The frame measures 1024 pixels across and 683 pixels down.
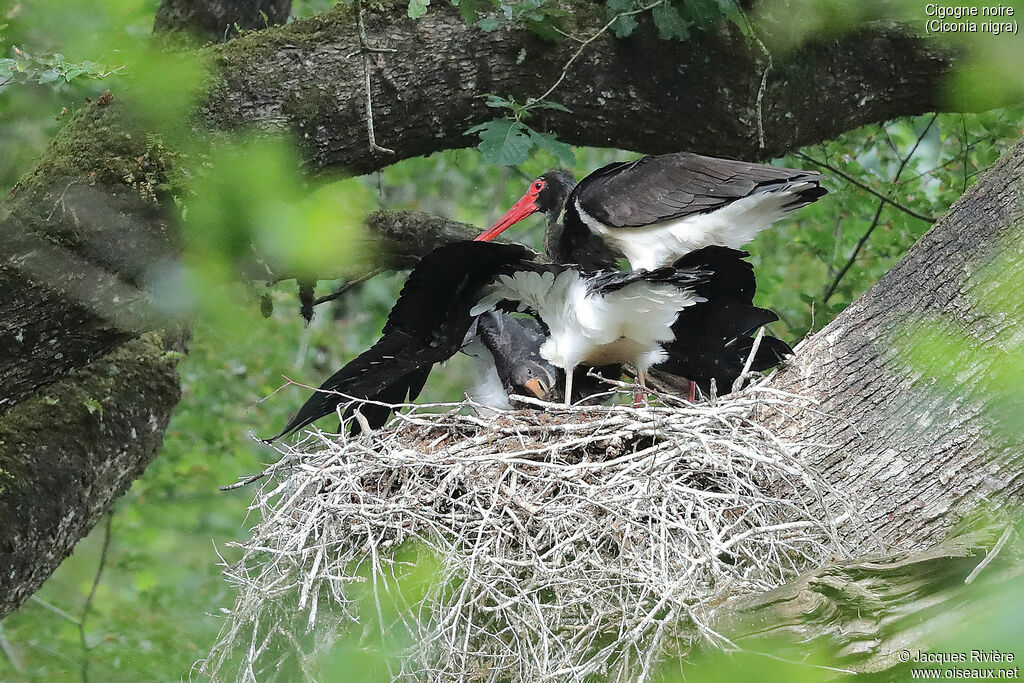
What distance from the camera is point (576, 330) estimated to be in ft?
10.1

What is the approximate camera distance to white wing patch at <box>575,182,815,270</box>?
2795 mm

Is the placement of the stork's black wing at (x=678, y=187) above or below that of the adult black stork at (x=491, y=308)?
above

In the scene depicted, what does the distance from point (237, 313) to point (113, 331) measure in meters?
1.43

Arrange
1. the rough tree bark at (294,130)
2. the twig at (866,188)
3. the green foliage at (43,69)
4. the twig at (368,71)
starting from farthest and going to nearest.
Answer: the twig at (866,188)
the twig at (368,71)
the rough tree bark at (294,130)
the green foliage at (43,69)

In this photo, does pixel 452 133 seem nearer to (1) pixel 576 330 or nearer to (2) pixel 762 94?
(1) pixel 576 330

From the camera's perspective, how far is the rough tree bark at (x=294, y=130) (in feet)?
8.70

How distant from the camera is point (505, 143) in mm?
2939

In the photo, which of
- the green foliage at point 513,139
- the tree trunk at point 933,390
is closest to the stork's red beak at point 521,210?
the green foliage at point 513,139

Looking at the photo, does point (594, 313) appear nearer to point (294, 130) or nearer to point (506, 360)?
point (506, 360)

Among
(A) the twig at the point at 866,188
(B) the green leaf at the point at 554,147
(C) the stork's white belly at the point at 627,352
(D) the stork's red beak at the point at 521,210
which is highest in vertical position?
(B) the green leaf at the point at 554,147

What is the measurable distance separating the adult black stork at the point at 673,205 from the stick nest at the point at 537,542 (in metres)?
0.53

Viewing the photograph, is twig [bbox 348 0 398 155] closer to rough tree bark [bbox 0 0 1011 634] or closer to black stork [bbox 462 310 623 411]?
rough tree bark [bbox 0 0 1011 634]

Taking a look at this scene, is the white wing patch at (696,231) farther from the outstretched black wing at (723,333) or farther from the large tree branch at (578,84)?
the large tree branch at (578,84)

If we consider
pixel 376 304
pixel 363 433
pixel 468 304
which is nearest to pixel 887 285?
pixel 468 304
